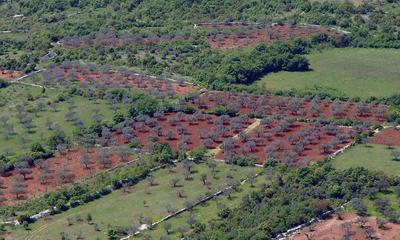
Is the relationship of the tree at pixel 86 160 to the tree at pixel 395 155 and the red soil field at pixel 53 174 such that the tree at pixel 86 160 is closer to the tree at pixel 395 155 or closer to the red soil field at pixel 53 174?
the red soil field at pixel 53 174

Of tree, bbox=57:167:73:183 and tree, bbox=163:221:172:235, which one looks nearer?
tree, bbox=163:221:172:235

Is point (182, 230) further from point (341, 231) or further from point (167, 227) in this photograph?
point (341, 231)

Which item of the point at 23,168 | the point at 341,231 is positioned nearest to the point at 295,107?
the point at 23,168

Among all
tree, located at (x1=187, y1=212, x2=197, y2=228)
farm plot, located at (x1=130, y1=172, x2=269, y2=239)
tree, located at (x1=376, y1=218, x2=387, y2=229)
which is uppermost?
tree, located at (x1=376, y1=218, x2=387, y2=229)

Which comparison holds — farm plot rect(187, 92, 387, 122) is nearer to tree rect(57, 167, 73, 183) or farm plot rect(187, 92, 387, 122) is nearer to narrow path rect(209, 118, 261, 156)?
narrow path rect(209, 118, 261, 156)

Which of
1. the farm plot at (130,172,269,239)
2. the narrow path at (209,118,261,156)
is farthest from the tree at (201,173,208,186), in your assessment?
the narrow path at (209,118,261,156)

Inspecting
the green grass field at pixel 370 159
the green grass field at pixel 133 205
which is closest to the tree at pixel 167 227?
the green grass field at pixel 133 205
